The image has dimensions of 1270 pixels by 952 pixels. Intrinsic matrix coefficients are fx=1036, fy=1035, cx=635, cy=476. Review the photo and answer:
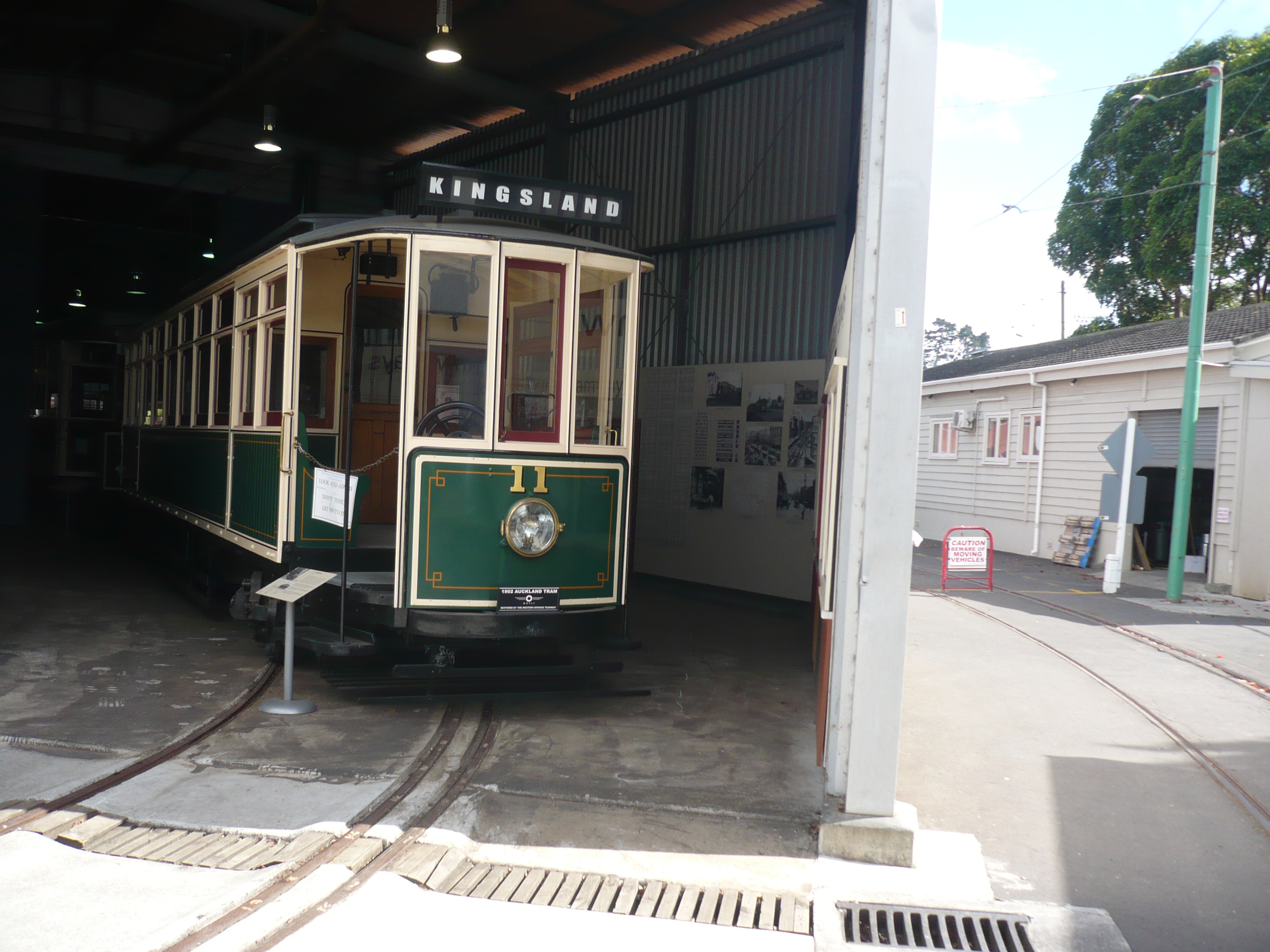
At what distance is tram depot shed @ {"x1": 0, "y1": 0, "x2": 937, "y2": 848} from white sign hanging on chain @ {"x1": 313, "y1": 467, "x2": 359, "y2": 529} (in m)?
1.50

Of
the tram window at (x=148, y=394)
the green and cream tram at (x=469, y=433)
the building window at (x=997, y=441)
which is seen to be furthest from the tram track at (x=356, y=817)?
the building window at (x=997, y=441)

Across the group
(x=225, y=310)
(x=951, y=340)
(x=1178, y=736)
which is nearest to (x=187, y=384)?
(x=225, y=310)

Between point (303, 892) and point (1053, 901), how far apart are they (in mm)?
2588

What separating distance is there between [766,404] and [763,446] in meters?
0.43

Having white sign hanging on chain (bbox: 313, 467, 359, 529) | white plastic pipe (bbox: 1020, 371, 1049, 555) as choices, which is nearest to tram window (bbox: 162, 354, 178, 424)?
white sign hanging on chain (bbox: 313, 467, 359, 529)

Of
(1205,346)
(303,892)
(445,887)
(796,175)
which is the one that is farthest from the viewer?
(1205,346)

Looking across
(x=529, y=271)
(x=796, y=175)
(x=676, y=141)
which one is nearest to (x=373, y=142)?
(x=676, y=141)

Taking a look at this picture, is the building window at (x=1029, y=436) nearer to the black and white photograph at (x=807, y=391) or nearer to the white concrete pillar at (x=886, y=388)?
the black and white photograph at (x=807, y=391)

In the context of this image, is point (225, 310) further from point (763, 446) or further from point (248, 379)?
point (763, 446)

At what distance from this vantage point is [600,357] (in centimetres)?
597

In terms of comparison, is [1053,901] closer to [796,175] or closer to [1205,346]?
[796,175]

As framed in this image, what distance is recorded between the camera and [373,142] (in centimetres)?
1575

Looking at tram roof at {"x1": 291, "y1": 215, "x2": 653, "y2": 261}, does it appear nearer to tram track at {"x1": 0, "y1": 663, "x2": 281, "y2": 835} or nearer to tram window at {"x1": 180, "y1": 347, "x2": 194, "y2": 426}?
tram track at {"x1": 0, "y1": 663, "x2": 281, "y2": 835}

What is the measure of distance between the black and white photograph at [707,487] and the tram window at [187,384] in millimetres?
5148
